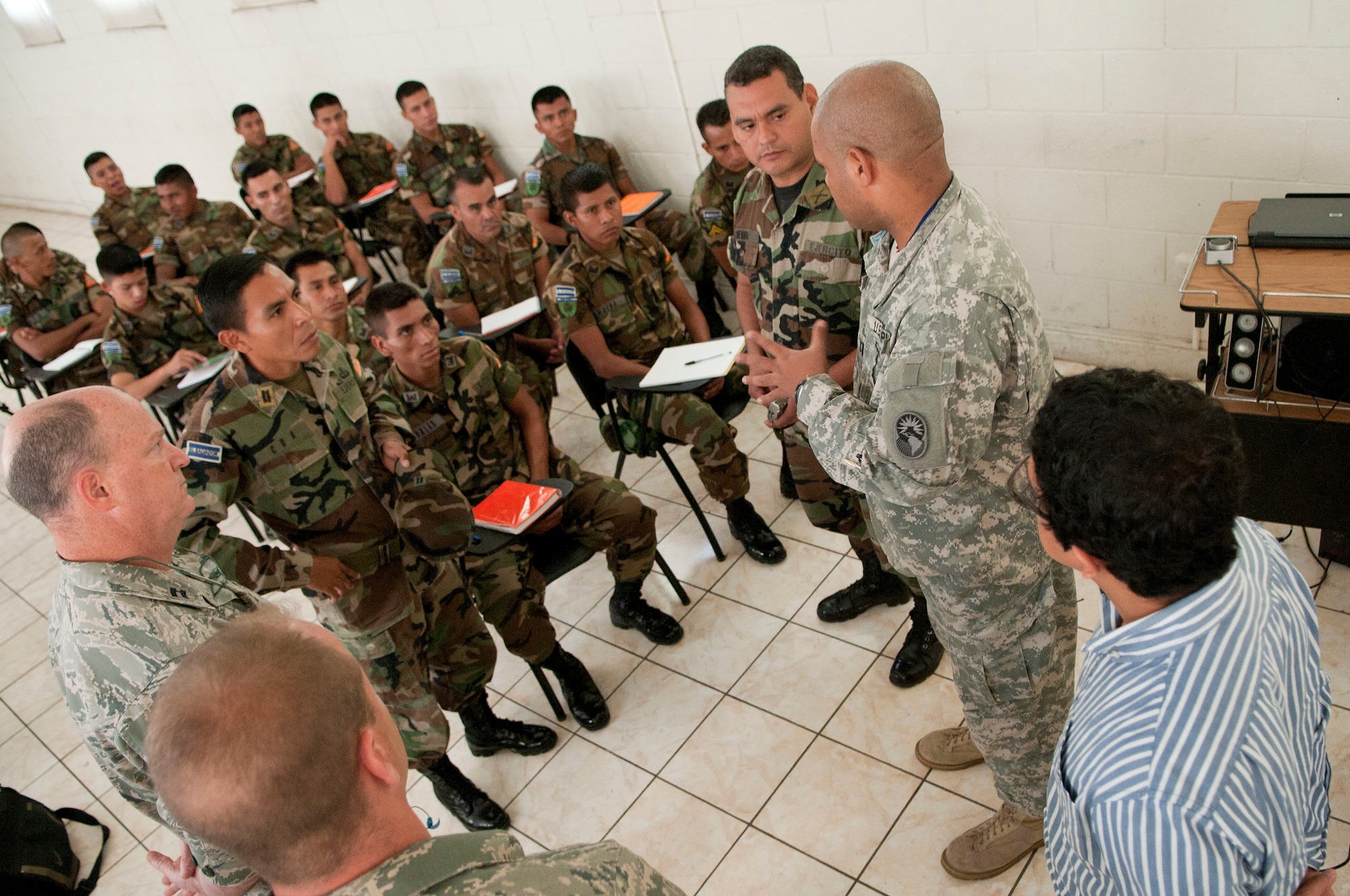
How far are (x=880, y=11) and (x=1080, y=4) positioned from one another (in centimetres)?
75

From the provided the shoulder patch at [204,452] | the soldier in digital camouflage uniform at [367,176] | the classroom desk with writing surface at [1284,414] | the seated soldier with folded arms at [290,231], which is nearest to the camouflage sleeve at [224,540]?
the shoulder patch at [204,452]

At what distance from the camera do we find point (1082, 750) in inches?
38.8

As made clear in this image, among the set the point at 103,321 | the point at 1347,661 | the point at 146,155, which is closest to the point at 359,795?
the point at 1347,661

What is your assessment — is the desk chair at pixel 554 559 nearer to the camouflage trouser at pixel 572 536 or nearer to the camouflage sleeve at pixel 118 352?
the camouflage trouser at pixel 572 536

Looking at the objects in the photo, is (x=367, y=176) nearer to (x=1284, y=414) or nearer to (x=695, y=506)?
(x=695, y=506)

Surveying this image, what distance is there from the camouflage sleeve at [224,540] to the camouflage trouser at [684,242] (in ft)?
9.13

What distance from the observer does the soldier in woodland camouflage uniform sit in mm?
2273

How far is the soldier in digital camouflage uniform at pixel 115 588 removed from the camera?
1451 millimetres

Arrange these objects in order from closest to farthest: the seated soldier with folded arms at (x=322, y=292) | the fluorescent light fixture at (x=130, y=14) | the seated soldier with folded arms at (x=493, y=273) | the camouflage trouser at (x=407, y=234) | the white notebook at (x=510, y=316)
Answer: the seated soldier with folded arms at (x=322, y=292), the white notebook at (x=510, y=316), the seated soldier with folded arms at (x=493, y=273), the camouflage trouser at (x=407, y=234), the fluorescent light fixture at (x=130, y=14)

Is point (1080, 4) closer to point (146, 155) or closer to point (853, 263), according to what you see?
point (853, 263)

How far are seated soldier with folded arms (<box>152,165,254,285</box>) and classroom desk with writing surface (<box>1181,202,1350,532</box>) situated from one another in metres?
4.91

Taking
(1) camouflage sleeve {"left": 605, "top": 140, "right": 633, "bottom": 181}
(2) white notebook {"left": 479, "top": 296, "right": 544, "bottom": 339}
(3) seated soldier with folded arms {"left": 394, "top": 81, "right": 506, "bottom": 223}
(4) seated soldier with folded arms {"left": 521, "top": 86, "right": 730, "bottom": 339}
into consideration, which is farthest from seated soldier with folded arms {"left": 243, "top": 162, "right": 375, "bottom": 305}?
(1) camouflage sleeve {"left": 605, "top": 140, "right": 633, "bottom": 181}

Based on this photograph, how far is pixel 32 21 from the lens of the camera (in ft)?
27.3

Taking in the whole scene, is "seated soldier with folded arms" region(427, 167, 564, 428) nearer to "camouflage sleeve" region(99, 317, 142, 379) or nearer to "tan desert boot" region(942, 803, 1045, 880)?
"camouflage sleeve" region(99, 317, 142, 379)
